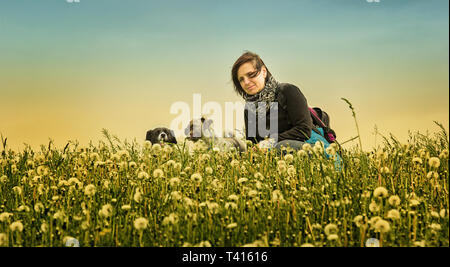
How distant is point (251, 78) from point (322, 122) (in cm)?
148

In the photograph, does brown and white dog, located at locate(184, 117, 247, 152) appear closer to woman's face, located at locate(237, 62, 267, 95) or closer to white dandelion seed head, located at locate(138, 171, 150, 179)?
woman's face, located at locate(237, 62, 267, 95)

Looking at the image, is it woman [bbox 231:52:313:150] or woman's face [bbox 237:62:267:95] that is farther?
woman's face [bbox 237:62:267:95]

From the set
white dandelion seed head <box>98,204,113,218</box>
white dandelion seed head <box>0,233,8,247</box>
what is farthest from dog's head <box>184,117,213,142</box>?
white dandelion seed head <box>0,233,8,247</box>

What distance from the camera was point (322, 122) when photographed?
718 centimetres

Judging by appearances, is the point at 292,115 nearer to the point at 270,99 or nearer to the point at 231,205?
the point at 270,99

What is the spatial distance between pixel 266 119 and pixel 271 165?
2.35 m

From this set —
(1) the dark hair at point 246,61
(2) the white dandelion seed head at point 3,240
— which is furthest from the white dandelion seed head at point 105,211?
(1) the dark hair at point 246,61

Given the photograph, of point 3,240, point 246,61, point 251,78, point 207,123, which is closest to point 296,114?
point 251,78

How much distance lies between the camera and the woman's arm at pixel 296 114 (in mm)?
6625

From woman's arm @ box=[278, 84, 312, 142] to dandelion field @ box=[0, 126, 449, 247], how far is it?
1.71 m

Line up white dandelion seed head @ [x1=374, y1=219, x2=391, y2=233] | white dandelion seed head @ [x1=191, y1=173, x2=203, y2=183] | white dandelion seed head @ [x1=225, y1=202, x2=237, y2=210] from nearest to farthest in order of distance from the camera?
white dandelion seed head @ [x1=374, y1=219, x2=391, y2=233] → white dandelion seed head @ [x1=225, y1=202, x2=237, y2=210] → white dandelion seed head @ [x1=191, y1=173, x2=203, y2=183]

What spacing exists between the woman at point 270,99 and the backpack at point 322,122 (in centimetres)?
38

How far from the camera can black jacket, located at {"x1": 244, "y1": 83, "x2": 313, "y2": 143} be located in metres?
6.64
